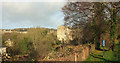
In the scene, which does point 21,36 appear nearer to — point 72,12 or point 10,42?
point 10,42

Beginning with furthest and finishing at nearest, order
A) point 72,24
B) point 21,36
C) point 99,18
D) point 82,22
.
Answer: point 72,24, point 82,22, point 99,18, point 21,36

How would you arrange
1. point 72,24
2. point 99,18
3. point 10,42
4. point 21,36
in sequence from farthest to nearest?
point 72,24 → point 99,18 → point 21,36 → point 10,42

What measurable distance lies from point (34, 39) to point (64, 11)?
27.9 feet

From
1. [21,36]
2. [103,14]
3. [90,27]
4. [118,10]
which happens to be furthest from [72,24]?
[21,36]

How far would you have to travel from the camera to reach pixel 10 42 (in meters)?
7.26

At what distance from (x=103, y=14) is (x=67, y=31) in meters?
7.46

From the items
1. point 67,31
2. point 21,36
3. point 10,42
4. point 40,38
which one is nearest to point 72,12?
point 67,31

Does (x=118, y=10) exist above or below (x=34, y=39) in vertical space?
above

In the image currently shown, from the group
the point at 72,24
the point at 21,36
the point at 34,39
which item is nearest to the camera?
the point at 21,36

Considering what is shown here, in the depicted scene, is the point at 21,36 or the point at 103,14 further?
the point at 103,14

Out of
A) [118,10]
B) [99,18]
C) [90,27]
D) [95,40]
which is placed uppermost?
[118,10]

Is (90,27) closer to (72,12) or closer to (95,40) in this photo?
(95,40)

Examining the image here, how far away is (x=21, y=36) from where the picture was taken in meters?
9.09

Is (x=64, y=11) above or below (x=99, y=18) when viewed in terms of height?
above
